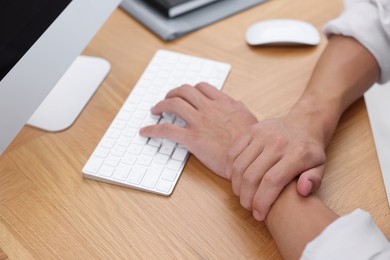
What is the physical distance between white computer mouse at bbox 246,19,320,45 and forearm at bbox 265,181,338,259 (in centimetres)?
34

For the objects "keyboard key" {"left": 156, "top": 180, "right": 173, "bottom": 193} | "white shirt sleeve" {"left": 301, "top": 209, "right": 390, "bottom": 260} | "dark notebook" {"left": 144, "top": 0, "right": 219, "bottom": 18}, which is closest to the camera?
"white shirt sleeve" {"left": 301, "top": 209, "right": 390, "bottom": 260}

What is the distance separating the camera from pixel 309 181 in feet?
2.14

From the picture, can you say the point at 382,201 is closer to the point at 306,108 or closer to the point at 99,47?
the point at 306,108

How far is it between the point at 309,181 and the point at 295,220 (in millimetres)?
57

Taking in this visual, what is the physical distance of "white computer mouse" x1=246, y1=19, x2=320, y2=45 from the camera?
0.90m

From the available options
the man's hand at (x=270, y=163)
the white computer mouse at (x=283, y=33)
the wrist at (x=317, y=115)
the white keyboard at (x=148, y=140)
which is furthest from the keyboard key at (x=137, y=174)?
the white computer mouse at (x=283, y=33)

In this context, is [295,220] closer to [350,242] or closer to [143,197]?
[350,242]

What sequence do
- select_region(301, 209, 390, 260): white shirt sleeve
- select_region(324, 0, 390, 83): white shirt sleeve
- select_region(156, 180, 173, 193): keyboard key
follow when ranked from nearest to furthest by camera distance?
select_region(301, 209, 390, 260): white shirt sleeve < select_region(156, 180, 173, 193): keyboard key < select_region(324, 0, 390, 83): white shirt sleeve

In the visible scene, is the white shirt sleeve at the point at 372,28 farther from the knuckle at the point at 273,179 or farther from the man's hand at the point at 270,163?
the knuckle at the point at 273,179

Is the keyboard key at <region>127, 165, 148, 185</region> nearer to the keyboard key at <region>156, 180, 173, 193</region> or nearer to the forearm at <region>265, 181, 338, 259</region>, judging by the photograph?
the keyboard key at <region>156, 180, 173, 193</region>

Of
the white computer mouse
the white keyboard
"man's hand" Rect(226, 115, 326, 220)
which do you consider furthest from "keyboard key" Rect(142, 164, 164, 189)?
the white computer mouse

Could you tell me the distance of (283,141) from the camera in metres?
0.69

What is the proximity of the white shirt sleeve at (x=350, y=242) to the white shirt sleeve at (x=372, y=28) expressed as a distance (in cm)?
34

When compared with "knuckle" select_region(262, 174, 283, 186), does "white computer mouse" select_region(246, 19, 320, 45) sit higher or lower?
higher
